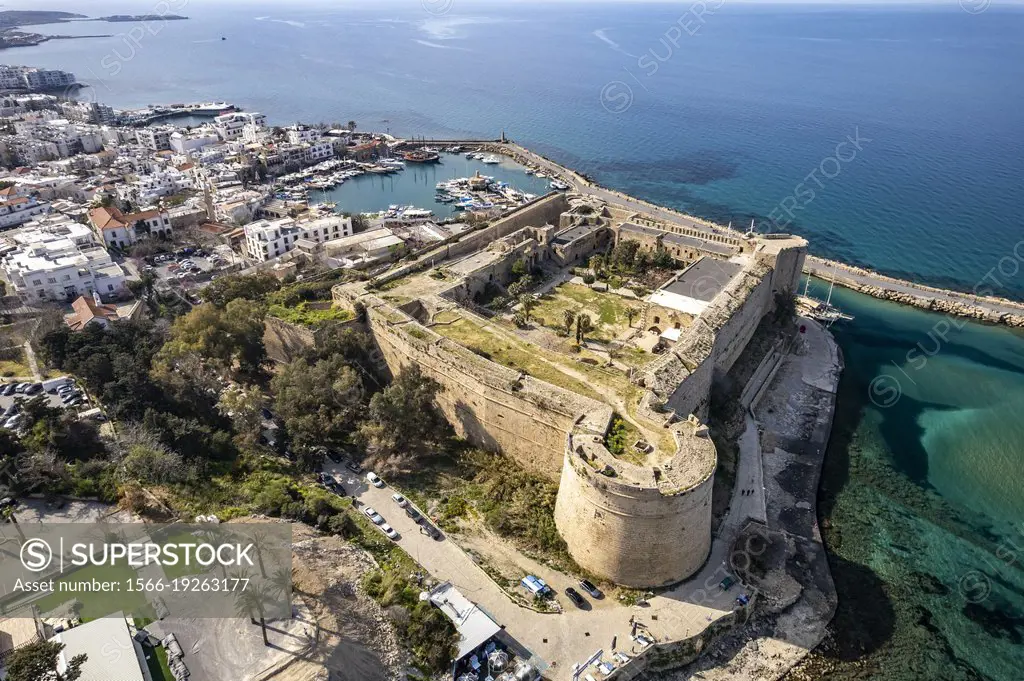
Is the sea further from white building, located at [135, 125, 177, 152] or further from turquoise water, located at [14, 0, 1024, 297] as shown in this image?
white building, located at [135, 125, 177, 152]

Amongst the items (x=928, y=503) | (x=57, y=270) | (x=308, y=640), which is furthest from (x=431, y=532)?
(x=57, y=270)

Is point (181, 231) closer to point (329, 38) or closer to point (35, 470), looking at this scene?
point (35, 470)

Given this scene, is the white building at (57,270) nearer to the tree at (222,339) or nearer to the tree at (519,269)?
the tree at (222,339)

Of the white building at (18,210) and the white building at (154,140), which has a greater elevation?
the white building at (154,140)

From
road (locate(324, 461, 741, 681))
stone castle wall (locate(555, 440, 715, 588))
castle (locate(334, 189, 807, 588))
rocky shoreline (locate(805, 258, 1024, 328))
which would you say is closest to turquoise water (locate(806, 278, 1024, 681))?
rocky shoreline (locate(805, 258, 1024, 328))

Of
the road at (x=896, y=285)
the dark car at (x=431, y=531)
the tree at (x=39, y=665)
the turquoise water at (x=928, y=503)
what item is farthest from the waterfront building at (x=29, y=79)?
the turquoise water at (x=928, y=503)

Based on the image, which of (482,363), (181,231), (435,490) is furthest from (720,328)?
(181,231)

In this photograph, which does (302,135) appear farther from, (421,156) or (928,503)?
(928,503)
